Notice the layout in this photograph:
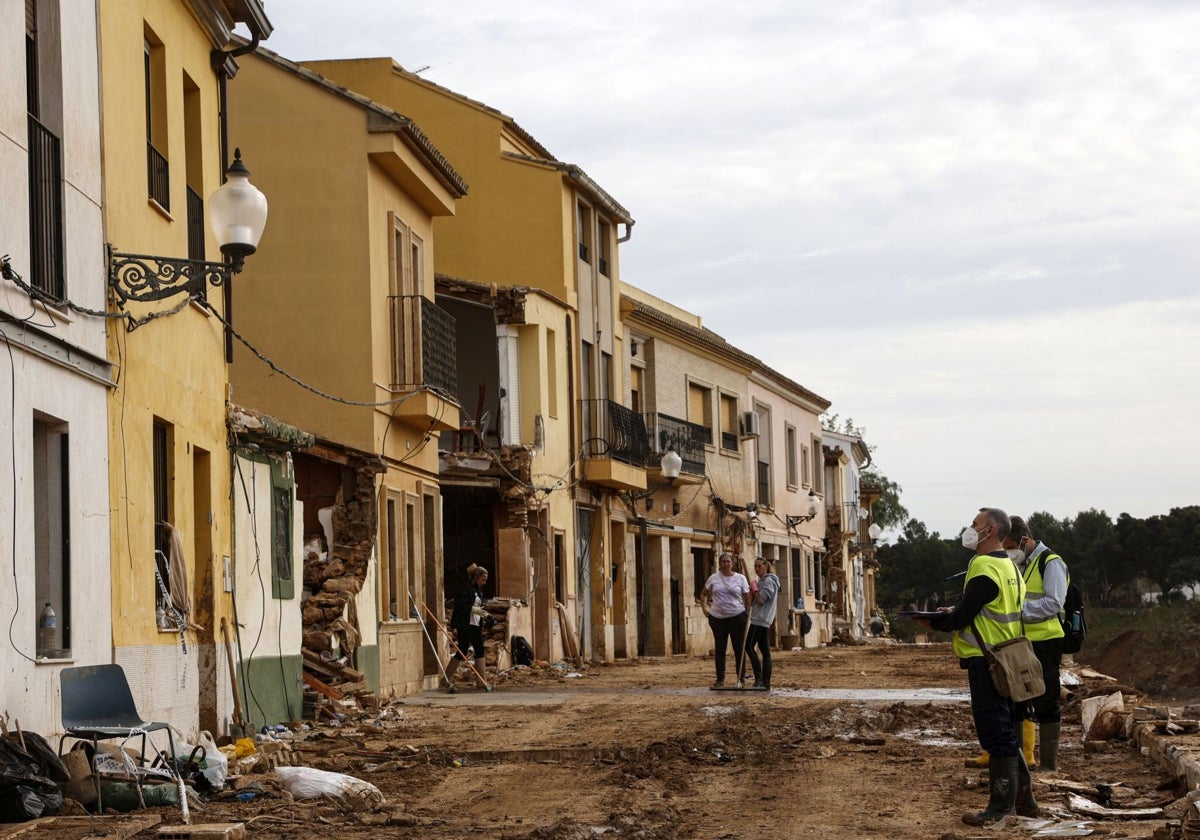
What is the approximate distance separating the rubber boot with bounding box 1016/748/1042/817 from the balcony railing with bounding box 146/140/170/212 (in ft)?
25.8

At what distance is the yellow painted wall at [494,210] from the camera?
32250 millimetres

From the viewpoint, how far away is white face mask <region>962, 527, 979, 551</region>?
34.4 ft

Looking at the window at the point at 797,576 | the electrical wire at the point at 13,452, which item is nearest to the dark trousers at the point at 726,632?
the electrical wire at the point at 13,452

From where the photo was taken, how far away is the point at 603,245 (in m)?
35.6

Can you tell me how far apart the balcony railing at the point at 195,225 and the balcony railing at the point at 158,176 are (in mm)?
701

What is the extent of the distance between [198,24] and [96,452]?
16.7 feet

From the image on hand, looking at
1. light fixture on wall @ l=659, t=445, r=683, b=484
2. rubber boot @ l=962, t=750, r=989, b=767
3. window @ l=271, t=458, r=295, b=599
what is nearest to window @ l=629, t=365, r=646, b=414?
light fixture on wall @ l=659, t=445, r=683, b=484

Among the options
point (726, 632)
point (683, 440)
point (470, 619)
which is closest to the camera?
point (726, 632)

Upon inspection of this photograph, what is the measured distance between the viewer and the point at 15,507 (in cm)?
1033

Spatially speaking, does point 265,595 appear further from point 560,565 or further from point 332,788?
point 560,565

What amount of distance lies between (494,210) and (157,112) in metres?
18.2

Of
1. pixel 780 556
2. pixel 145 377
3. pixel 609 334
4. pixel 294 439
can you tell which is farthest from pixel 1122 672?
pixel 145 377

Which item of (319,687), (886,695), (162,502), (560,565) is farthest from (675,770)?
(560,565)

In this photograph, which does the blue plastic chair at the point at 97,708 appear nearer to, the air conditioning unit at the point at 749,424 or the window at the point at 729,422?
the window at the point at 729,422
